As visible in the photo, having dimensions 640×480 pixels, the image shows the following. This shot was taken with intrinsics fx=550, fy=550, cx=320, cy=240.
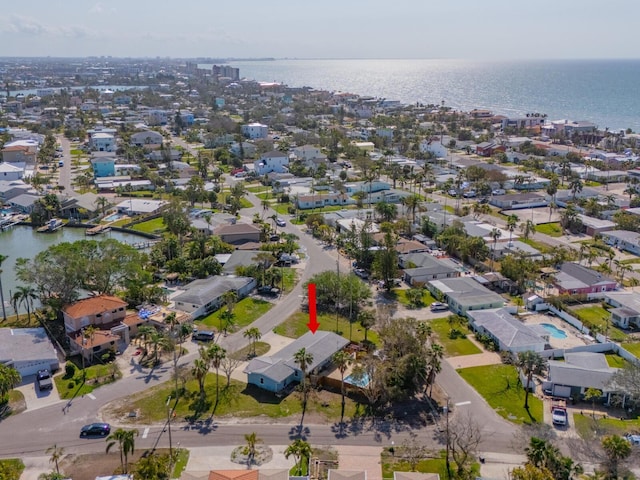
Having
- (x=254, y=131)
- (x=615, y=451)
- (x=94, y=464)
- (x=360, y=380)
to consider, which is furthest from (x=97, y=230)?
(x=254, y=131)

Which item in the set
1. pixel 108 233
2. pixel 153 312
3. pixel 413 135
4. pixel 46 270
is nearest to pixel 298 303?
pixel 153 312

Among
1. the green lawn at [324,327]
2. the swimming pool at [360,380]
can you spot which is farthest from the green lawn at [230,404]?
the green lawn at [324,327]

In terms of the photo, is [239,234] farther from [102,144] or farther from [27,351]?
[102,144]

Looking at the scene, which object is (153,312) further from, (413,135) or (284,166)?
(413,135)

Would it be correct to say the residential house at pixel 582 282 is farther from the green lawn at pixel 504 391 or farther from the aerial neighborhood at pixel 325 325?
the green lawn at pixel 504 391

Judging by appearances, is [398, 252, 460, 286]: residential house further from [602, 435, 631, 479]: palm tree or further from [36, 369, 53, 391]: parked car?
[36, 369, 53, 391]: parked car

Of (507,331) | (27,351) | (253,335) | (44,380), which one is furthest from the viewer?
(507,331)
